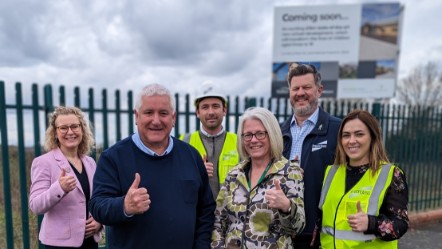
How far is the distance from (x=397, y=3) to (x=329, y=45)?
3.28 metres

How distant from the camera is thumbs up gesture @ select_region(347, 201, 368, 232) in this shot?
192 centimetres

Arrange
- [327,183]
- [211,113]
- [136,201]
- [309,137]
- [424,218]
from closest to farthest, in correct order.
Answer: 1. [136,201]
2. [327,183]
3. [309,137]
4. [211,113]
5. [424,218]

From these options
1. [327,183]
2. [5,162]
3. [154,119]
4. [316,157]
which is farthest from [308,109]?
[5,162]

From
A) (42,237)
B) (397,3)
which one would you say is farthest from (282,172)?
(397,3)

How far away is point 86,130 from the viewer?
9.33ft

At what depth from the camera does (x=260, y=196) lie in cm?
198

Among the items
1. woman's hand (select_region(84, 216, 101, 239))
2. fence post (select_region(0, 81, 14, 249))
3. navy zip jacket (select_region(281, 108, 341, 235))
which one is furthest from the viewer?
fence post (select_region(0, 81, 14, 249))

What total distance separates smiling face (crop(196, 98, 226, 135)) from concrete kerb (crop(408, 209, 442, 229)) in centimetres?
535

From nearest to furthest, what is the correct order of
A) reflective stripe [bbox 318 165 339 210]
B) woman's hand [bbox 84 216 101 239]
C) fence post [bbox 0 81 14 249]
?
reflective stripe [bbox 318 165 339 210] < woman's hand [bbox 84 216 101 239] < fence post [bbox 0 81 14 249]

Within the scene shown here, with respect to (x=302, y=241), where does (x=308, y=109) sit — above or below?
above

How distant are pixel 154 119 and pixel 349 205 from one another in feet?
Result: 4.40

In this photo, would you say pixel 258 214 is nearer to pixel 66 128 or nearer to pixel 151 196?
pixel 151 196

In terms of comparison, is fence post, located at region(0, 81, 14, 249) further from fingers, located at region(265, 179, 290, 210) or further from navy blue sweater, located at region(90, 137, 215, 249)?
fingers, located at region(265, 179, 290, 210)

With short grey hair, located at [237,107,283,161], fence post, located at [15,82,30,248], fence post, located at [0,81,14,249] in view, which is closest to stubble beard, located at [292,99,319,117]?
short grey hair, located at [237,107,283,161]
